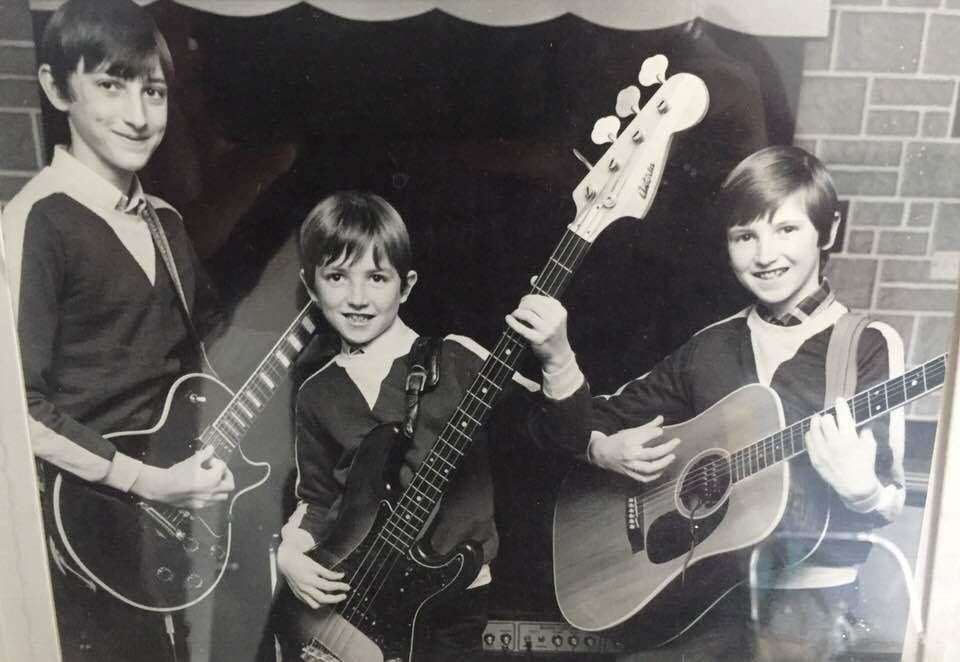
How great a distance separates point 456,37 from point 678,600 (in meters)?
1.13

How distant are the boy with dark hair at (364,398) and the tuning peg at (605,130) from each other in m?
0.37

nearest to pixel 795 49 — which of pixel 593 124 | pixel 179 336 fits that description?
pixel 593 124

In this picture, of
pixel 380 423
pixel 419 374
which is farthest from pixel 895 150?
pixel 380 423

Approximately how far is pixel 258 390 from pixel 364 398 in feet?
0.66

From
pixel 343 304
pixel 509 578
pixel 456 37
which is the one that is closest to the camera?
pixel 456 37

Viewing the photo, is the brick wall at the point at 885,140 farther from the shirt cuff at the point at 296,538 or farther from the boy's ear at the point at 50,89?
the shirt cuff at the point at 296,538

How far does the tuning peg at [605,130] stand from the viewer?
1.27m

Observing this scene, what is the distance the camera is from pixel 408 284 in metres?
1.34

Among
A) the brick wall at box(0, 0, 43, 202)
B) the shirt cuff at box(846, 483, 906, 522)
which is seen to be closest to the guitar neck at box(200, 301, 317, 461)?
the brick wall at box(0, 0, 43, 202)

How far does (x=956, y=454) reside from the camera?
4.75ft

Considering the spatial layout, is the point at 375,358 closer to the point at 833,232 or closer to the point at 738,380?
the point at 738,380

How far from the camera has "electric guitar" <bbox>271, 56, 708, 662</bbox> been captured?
50.2 inches

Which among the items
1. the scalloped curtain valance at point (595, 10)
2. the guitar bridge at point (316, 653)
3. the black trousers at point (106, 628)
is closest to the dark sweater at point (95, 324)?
the black trousers at point (106, 628)

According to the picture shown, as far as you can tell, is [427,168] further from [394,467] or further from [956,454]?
[956,454]
